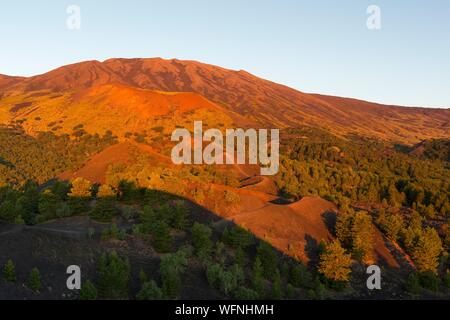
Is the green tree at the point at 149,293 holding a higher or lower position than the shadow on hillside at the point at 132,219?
lower

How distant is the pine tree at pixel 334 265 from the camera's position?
34.2m

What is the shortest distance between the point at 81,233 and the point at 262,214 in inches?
721

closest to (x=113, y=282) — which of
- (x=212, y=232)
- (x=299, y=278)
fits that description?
(x=299, y=278)

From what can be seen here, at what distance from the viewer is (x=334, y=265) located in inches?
1352

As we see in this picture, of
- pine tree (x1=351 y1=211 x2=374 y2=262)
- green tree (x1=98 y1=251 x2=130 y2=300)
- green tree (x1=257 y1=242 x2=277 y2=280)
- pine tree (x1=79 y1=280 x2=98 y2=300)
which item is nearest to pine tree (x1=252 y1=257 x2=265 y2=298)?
green tree (x1=257 y1=242 x2=277 y2=280)

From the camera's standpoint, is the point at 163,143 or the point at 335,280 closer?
the point at 335,280

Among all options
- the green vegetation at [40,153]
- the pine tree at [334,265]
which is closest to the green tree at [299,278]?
the pine tree at [334,265]

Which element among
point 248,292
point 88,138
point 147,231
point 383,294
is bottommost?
point 383,294

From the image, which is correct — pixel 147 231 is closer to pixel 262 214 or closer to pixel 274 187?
pixel 262 214

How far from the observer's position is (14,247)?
27.9 metres

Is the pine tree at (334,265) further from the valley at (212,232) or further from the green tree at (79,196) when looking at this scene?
the green tree at (79,196)

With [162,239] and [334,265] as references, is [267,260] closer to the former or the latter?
[334,265]

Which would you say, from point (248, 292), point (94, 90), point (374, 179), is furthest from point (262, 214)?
point (94, 90)

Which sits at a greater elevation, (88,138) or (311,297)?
(88,138)
